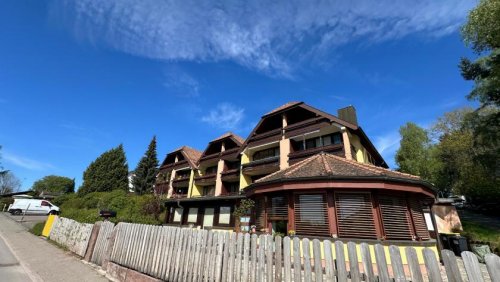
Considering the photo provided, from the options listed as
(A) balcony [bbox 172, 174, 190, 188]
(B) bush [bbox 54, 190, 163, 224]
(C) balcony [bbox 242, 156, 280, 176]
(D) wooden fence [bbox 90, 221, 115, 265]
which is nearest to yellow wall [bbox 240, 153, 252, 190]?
(C) balcony [bbox 242, 156, 280, 176]

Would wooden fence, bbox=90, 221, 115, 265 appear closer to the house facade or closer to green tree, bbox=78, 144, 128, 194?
the house facade

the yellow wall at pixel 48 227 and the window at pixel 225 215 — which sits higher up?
the window at pixel 225 215

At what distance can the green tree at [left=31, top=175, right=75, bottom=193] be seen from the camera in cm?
7788

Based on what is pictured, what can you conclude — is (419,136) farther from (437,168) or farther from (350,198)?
(350,198)

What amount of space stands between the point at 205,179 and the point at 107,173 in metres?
27.7

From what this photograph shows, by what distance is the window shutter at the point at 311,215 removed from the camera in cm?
1046

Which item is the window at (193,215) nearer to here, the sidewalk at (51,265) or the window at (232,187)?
the window at (232,187)

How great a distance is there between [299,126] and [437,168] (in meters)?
28.0

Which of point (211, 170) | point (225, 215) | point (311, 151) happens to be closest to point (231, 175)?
point (225, 215)

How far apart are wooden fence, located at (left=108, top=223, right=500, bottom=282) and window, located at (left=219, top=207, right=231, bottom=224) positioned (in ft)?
50.5

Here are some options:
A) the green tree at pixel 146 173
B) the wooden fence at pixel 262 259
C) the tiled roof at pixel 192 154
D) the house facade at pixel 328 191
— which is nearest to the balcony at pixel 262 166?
the house facade at pixel 328 191

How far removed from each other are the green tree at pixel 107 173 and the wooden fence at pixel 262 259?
4578 centimetres


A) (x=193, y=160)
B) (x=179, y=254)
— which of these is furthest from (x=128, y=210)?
(x=179, y=254)

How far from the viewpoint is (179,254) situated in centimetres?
668
